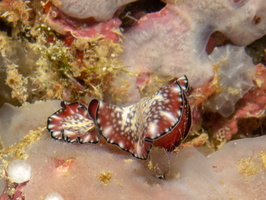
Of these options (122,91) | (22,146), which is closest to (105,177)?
(22,146)

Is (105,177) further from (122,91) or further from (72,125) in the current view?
(122,91)

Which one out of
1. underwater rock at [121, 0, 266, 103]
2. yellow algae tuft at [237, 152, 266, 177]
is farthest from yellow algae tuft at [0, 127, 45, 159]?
yellow algae tuft at [237, 152, 266, 177]

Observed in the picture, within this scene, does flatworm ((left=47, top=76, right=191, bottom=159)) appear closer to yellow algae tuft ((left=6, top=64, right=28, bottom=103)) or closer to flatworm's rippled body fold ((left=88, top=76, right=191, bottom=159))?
flatworm's rippled body fold ((left=88, top=76, right=191, bottom=159))

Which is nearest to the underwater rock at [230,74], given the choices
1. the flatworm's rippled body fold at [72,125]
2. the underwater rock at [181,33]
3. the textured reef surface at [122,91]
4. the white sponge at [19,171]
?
the textured reef surface at [122,91]

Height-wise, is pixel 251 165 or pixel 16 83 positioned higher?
pixel 16 83

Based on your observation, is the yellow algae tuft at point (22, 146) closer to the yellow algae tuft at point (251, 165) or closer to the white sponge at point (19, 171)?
the white sponge at point (19, 171)

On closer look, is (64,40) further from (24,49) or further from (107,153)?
(107,153)

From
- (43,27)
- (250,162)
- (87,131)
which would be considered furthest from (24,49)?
(250,162)
